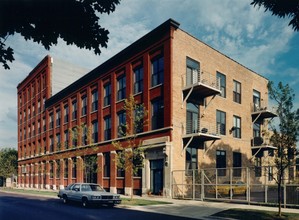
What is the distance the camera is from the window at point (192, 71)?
1077 inches

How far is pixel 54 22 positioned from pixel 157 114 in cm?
2095

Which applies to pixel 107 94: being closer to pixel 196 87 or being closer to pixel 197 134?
pixel 196 87

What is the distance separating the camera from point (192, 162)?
27.4m

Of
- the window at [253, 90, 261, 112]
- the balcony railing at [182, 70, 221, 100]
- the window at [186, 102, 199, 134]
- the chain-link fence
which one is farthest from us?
→ the window at [253, 90, 261, 112]

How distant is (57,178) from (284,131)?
3648 cm

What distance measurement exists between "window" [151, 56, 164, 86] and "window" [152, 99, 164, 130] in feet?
5.78

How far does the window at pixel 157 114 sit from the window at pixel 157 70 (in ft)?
5.78

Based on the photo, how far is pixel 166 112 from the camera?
26.1 metres

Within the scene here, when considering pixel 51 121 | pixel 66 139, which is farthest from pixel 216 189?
pixel 51 121

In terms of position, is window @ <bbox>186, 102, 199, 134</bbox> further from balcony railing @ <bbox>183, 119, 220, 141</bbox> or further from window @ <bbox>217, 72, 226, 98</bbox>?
window @ <bbox>217, 72, 226, 98</bbox>

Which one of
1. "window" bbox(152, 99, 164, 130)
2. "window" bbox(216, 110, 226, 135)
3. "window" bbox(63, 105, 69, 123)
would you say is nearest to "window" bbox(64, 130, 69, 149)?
"window" bbox(63, 105, 69, 123)

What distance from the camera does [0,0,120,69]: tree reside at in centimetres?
657

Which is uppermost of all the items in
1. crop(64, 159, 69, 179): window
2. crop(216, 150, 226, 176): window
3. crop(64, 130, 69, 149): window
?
crop(64, 130, 69, 149): window

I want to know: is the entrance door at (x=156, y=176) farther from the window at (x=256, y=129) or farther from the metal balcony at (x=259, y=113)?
the window at (x=256, y=129)
